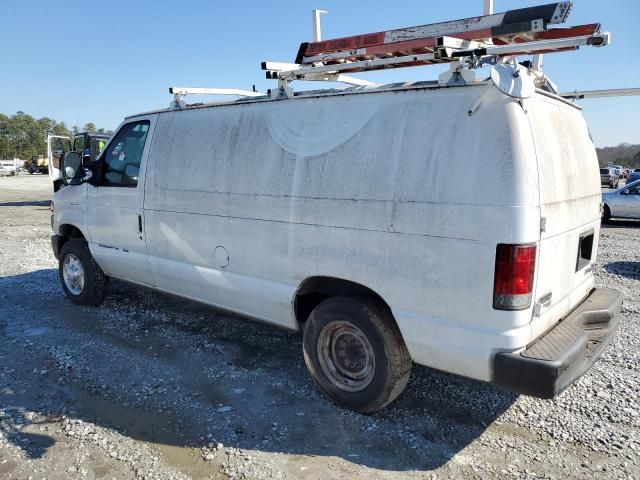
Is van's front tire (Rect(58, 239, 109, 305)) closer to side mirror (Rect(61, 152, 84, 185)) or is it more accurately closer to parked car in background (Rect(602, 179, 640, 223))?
side mirror (Rect(61, 152, 84, 185))

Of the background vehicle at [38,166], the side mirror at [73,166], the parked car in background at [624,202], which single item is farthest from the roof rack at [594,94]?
the background vehicle at [38,166]

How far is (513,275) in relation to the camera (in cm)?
281

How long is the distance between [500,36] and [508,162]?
39.2 inches

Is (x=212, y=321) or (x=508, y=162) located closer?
(x=508, y=162)

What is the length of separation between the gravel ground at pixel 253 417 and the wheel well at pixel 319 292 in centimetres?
64

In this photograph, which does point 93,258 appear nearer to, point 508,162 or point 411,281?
point 411,281

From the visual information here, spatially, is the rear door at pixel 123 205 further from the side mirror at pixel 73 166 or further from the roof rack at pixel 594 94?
the roof rack at pixel 594 94

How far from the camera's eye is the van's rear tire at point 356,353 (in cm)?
337

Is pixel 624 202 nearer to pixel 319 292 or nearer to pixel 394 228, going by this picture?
pixel 319 292

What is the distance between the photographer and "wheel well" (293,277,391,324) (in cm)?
355

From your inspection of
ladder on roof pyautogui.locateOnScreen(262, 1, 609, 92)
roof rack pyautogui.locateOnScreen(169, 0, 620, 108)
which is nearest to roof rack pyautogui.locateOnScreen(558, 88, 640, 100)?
roof rack pyautogui.locateOnScreen(169, 0, 620, 108)

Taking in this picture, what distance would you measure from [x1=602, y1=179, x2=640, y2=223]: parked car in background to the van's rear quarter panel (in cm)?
1412

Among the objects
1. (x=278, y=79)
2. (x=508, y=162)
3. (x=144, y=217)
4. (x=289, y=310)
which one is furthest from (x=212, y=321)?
(x=508, y=162)

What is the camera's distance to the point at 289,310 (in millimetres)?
3885
